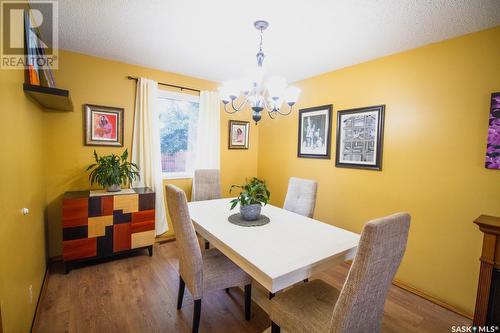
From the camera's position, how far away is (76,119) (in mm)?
2729

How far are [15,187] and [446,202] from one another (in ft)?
10.9

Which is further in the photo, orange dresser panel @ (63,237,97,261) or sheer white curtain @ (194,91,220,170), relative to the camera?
sheer white curtain @ (194,91,220,170)

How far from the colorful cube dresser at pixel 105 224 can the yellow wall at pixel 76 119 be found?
0.79 feet

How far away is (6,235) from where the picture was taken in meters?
1.26

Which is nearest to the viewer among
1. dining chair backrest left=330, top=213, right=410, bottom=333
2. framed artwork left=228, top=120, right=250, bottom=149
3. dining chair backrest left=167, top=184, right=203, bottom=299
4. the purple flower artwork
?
dining chair backrest left=330, top=213, right=410, bottom=333

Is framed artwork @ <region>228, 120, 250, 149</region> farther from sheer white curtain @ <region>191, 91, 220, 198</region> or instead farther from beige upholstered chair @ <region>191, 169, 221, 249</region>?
beige upholstered chair @ <region>191, 169, 221, 249</region>

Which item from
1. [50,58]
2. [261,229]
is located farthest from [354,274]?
[50,58]

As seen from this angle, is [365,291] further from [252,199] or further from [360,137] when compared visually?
[360,137]

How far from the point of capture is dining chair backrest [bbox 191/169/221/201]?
3.07m

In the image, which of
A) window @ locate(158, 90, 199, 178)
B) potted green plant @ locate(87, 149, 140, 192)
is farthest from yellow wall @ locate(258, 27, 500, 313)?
potted green plant @ locate(87, 149, 140, 192)

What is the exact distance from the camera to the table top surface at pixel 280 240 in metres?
1.30

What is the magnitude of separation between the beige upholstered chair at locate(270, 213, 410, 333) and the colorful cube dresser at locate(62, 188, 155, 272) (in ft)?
6.72

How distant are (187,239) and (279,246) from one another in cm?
61

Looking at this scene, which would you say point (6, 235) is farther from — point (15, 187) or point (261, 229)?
point (261, 229)
